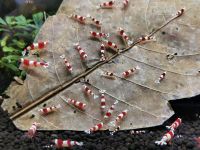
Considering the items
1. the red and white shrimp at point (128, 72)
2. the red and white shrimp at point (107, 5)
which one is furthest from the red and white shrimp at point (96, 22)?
the red and white shrimp at point (128, 72)

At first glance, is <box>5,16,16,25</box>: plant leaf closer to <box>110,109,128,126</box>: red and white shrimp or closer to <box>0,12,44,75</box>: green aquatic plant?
<box>0,12,44,75</box>: green aquatic plant

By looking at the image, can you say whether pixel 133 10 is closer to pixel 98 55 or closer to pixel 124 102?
pixel 98 55

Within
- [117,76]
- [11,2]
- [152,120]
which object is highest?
[11,2]

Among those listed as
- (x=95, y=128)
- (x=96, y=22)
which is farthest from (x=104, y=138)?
(x=96, y=22)

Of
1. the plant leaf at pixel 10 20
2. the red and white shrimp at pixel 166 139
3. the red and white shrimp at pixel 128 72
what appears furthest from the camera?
the plant leaf at pixel 10 20

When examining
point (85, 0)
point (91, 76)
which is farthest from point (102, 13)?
point (91, 76)

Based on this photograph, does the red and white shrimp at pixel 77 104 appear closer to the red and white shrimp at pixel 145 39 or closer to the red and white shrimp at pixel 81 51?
the red and white shrimp at pixel 81 51

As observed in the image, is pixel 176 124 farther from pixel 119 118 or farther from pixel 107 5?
pixel 107 5
